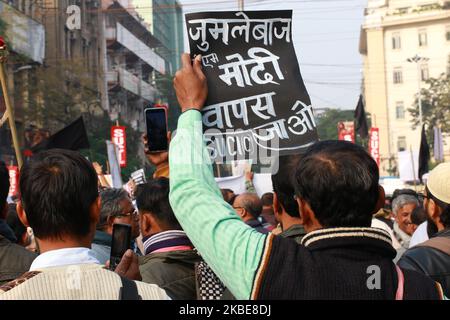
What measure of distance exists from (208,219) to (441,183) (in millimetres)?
1520

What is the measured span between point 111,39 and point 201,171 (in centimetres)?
4010

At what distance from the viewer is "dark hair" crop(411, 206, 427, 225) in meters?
5.98

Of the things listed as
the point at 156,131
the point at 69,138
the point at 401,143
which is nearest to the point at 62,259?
the point at 156,131

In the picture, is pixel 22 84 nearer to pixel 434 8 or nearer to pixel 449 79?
pixel 449 79

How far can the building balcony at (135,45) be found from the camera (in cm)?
4138

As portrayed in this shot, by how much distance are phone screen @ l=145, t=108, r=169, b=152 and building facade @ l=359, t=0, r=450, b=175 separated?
227ft

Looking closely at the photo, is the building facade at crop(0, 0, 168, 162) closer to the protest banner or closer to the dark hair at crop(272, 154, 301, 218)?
the protest banner

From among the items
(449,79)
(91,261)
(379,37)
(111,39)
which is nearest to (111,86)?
(111,39)

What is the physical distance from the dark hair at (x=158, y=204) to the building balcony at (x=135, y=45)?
37.4 m

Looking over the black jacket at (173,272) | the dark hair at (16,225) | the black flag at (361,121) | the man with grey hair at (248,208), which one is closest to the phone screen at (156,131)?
the black jacket at (173,272)

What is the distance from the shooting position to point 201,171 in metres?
2.13

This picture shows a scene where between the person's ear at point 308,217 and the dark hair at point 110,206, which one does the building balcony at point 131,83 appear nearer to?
the dark hair at point 110,206

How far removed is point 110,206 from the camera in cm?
434
